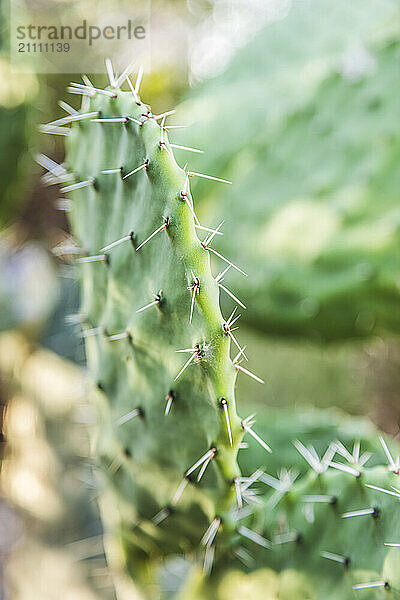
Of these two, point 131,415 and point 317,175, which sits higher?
point 317,175

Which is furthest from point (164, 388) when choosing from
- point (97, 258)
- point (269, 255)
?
point (269, 255)

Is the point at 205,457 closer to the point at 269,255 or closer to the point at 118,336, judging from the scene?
the point at 118,336

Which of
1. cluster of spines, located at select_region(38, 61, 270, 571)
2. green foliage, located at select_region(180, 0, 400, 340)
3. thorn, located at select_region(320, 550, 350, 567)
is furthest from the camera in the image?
green foliage, located at select_region(180, 0, 400, 340)

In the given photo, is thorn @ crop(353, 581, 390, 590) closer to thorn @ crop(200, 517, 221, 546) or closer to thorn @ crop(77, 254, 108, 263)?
thorn @ crop(200, 517, 221, 546)

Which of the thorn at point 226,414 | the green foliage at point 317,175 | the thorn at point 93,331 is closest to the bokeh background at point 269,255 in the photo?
the green foliage at point 317,175

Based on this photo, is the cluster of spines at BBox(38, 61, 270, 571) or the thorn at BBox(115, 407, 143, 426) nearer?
the cluster of spines at BBox(38, 61, 270, 571)

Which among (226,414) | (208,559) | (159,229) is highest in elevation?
(159,229)

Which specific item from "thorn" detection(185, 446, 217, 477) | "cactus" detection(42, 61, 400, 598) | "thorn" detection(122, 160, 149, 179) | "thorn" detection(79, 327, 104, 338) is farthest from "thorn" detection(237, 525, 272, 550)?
"thorn" detection(122, 160, 149, 179)

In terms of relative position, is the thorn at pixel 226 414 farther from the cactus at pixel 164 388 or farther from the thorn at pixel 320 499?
the thorn at pixel 320 499
